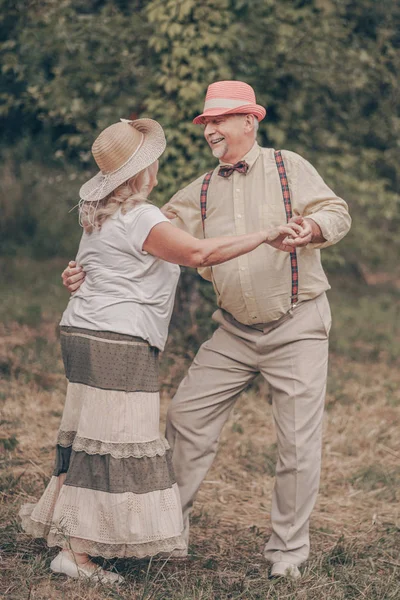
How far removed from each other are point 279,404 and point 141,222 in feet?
3.58

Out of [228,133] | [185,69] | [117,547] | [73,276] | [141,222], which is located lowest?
[117,547]

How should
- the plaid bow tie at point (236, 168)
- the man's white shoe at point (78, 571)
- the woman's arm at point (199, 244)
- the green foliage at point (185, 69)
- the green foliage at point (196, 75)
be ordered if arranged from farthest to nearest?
the green foliage at point (196, 75), the green foliage at point (185, 69), the plaid bow tie at point (236, 168), the man's white shoe at point (78, 571), the woman's arm at point (199, 244)

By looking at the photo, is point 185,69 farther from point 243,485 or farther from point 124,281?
point 124,281

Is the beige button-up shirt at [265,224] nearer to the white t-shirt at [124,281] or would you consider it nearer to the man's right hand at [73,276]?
the white t-shirt at [124,281]

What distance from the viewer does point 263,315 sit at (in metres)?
4.10

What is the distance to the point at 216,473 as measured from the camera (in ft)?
18.9

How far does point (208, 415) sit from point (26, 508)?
92 centimetres

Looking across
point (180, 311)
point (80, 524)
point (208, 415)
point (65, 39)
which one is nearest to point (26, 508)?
point (80, 524)

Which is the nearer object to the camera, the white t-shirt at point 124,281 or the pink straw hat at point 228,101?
the white t-shirt at point 124,281

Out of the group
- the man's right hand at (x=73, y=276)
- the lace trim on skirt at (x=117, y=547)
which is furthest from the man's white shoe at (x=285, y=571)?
the man's right hand at (x=73, y=276)

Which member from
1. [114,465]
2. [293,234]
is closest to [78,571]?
[114,465]

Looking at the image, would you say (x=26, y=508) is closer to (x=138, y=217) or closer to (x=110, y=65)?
(x=138, y=217)

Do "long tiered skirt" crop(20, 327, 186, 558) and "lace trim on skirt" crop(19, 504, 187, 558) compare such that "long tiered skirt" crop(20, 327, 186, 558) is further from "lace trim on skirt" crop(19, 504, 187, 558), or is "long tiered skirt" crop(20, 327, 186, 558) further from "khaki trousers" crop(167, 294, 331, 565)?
"khaki trousers" crop(167, 294, 331, 565)

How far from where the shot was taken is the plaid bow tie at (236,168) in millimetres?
4105
